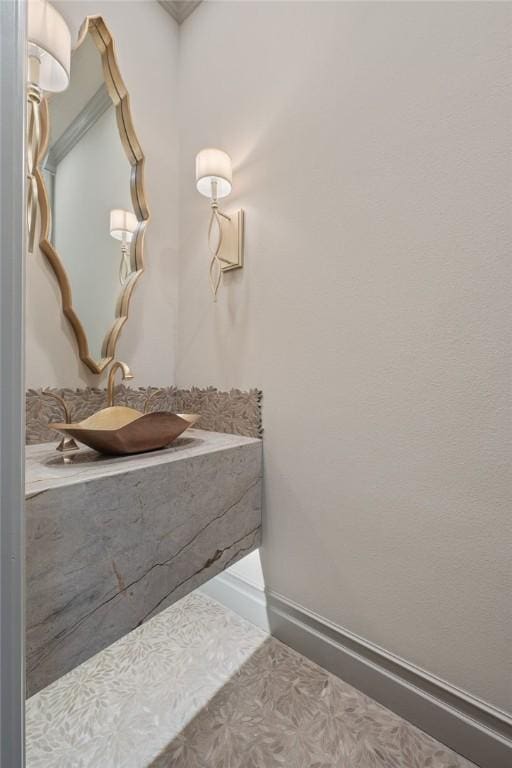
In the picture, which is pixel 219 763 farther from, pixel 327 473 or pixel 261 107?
pixel 261 107

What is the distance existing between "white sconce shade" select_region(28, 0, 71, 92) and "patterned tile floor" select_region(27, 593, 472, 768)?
1.80m

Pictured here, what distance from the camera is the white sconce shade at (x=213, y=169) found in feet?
3.83

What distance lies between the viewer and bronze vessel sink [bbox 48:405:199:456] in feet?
2.68

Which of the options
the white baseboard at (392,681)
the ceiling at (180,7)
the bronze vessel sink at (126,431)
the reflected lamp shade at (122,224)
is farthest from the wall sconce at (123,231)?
the white baseboard at (392,681)

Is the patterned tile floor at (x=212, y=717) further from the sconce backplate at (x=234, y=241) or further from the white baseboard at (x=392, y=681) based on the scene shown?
the sconce backplate at (x=234, y=241)

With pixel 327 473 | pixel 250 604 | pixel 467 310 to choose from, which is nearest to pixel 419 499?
pixel 327 473

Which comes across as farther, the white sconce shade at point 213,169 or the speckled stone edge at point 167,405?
the white sconce shade at point 213,169

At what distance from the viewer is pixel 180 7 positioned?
1.49 m

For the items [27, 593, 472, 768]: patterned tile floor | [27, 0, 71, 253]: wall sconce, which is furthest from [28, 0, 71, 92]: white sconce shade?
[27, 593, 472, 768]: patterned tile floor

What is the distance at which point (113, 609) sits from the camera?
72cm

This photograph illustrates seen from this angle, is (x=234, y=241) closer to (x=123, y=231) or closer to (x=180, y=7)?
(x=123, y=231)

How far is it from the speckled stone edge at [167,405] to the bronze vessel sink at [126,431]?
9.1 inches

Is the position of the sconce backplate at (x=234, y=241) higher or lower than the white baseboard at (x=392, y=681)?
higher

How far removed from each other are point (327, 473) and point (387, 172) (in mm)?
879
